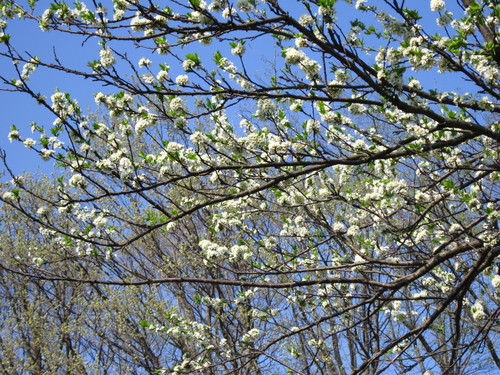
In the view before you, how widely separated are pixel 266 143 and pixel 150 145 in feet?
29.1

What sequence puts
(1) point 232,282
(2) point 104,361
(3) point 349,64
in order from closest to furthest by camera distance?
(3) point 349,64 → (1) point 232,282 → (2) point 104,361

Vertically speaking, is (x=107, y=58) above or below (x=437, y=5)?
above

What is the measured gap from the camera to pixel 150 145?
12.6 meters

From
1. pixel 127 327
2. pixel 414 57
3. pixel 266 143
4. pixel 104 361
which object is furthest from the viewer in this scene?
pixel 104 361

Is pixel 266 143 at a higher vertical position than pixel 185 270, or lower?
lower

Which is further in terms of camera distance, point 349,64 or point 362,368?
point 362,368

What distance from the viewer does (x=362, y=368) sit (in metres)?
3.90

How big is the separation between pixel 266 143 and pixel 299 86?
0.90 meters

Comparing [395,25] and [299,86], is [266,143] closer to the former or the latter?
[299,86]

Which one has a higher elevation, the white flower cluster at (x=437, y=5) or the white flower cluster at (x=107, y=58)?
the white flower cluster at (x=107, y=58)

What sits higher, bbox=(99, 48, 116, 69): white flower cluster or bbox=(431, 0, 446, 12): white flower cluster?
bbox=(99, 48, 116, 69): white flower cluster

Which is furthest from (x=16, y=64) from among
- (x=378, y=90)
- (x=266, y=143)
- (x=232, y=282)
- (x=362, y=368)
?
(x=362, y=368)

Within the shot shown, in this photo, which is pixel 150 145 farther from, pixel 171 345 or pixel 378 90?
pixel 378 90

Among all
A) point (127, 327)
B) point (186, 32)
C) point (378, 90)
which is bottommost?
point (378, 90)
